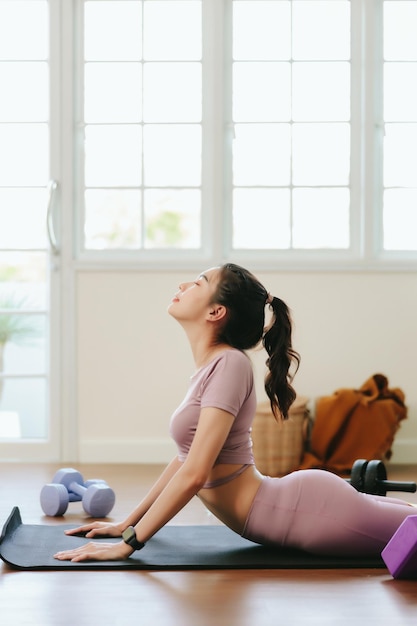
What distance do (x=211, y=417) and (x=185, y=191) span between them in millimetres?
2700

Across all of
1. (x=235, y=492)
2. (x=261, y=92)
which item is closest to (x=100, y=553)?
(x=235, y=492)

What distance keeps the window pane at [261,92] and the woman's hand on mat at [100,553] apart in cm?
294

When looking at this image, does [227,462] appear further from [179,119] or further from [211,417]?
[179,119]

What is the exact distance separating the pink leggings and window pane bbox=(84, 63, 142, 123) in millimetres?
2873

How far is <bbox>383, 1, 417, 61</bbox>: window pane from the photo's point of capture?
17.0 ft

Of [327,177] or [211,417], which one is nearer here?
[211,417]

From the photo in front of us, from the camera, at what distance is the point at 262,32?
518 centimetres

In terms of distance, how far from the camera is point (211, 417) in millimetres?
2658

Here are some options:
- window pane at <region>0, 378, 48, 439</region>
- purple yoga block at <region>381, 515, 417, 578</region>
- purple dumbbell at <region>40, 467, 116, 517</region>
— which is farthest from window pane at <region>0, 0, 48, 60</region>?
purple yoga block at <region>381, 515, 417, 578</region>

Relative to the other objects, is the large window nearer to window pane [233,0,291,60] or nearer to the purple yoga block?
window pane [233,0,291,60]

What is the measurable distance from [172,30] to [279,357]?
112 inches

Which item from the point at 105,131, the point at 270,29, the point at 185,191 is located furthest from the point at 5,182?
the point at 270,29

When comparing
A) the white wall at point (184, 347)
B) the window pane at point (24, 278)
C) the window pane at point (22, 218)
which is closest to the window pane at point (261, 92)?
the white wall at point (184, 347)

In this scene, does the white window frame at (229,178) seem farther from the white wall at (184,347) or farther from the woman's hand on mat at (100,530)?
the woman's hand on mat at (100,530)
